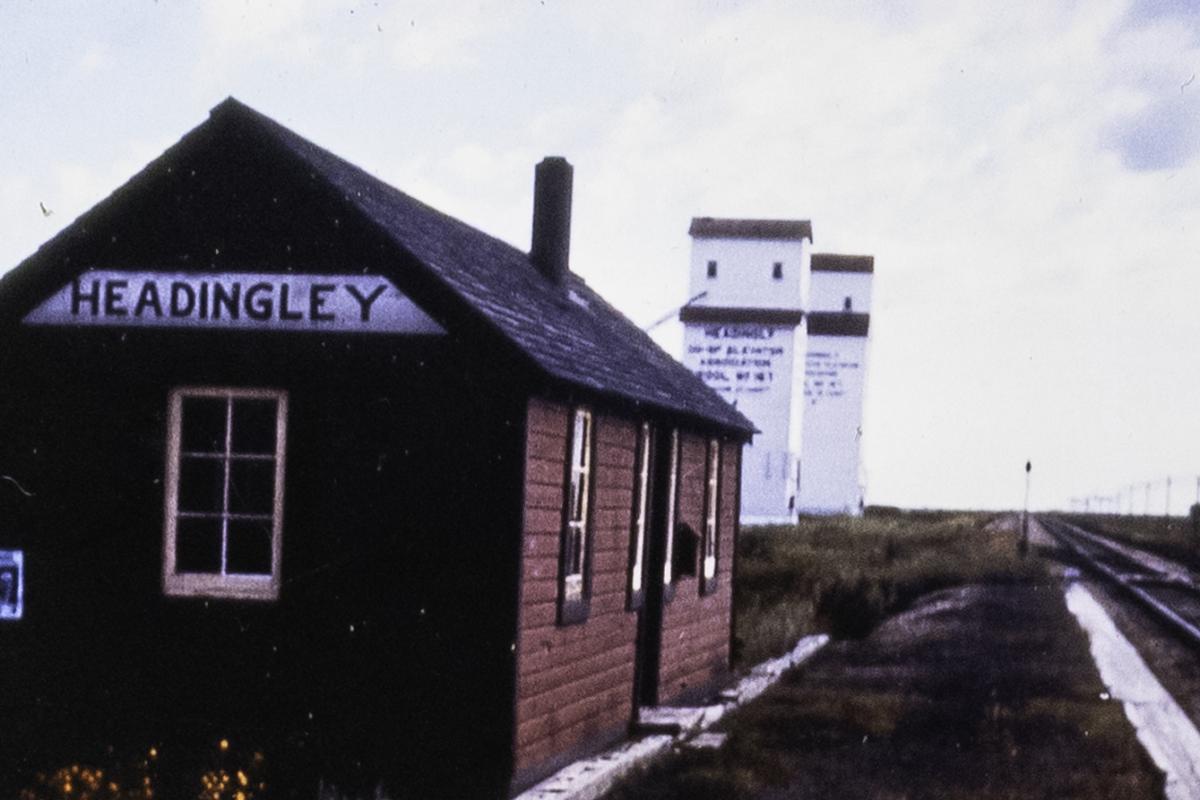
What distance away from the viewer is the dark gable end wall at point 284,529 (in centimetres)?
995

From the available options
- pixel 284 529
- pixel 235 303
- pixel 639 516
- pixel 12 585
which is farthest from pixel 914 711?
pixel 12 585

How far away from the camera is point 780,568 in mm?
31094

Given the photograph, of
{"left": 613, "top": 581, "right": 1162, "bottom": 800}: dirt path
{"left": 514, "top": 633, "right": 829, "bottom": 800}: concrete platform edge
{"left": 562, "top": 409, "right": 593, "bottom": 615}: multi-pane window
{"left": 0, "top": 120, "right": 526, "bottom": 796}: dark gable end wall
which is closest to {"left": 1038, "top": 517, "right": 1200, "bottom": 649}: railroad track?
{"left": 613, "top": 581, "right": 1162, "bottom": 800}: dirt path

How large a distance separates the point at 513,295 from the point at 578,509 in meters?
1.80

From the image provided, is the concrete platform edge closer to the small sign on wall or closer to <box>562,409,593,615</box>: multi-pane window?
<box>562,409,593,615</box>: multi-pane window

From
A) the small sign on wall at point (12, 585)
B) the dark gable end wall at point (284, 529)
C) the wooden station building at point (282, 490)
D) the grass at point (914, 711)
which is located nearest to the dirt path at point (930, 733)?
the grass at point (914, 711)

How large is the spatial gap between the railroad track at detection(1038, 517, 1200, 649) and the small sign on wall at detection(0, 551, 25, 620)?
1597 cm

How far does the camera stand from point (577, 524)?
37.4ft

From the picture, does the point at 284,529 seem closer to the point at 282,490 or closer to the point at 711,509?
the point at 282,490

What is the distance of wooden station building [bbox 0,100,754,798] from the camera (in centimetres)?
996

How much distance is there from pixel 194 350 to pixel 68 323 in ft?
2.89

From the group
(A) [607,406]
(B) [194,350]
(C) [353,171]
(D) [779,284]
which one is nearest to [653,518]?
(A) [607,406]

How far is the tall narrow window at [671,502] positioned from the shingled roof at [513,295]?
35 centimetres

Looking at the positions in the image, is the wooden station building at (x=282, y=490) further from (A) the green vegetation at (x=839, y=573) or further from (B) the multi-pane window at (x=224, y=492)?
(A) the green vegetation at (x=839, y=573)
